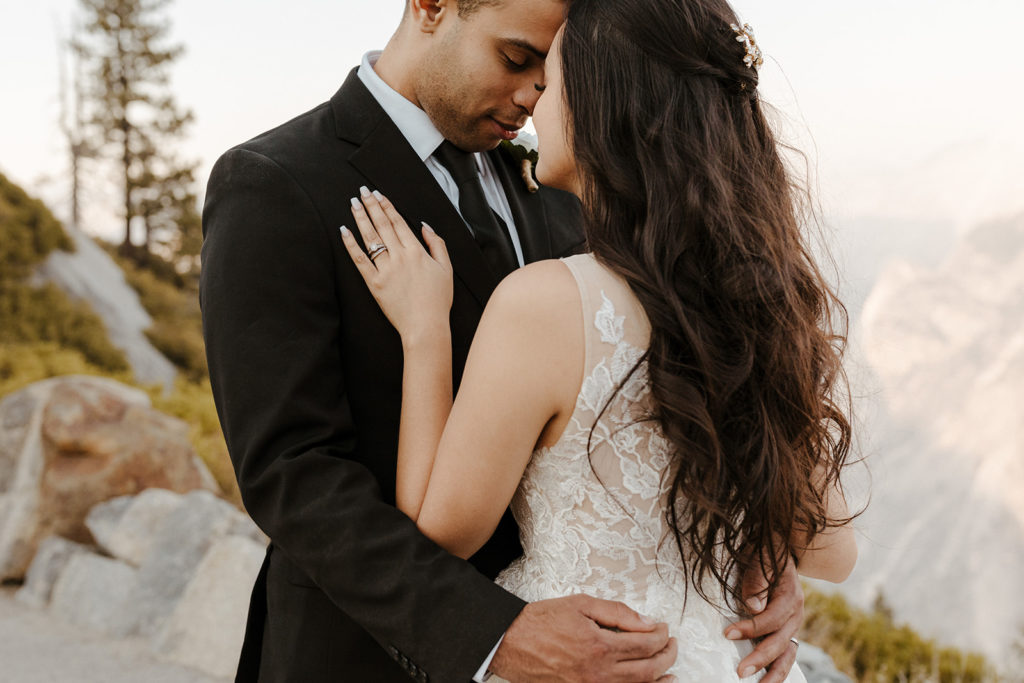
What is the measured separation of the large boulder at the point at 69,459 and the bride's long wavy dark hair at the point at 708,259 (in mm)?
5185

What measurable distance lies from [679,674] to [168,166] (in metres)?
17.6

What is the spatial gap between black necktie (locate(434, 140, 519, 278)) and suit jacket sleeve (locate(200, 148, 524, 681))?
38 cm

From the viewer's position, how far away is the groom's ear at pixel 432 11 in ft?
6.88

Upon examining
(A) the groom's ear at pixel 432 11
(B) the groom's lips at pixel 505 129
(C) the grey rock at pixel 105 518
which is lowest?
(C) the grey rock at pixel 105 518

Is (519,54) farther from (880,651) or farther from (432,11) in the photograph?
(880,651)

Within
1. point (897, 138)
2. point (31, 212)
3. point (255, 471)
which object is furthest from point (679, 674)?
point (897, 138)

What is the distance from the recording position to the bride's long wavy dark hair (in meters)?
1.44

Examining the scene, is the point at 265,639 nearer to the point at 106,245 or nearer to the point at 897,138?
the point at 106,245

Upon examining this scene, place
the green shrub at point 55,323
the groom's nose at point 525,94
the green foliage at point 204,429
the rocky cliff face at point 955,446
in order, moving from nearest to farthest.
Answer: the groom's nose at point 525,94, the green foliage at point 204,429, the green shrub at point 55,323, the rocky cliff face at point 955,446

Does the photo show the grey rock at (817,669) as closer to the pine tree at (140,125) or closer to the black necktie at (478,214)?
the black necktie at (478,214)

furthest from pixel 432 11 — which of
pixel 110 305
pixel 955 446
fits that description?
pixel 955 446

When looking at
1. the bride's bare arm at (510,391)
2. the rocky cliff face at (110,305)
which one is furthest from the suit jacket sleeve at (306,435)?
the rocky cliff face at (110,305)

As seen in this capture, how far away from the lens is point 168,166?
17125mm

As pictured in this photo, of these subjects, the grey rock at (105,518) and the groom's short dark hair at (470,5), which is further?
the grey rock at (105,518)
